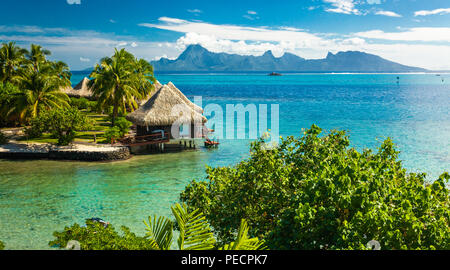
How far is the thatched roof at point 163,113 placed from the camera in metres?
25.3

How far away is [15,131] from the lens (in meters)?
27.6

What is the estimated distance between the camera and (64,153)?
22.3 meters

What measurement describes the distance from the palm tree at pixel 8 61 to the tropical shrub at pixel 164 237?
3456 cm

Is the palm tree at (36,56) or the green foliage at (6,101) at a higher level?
the palm tree at (36,56)

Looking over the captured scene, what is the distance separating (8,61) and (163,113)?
20.9m

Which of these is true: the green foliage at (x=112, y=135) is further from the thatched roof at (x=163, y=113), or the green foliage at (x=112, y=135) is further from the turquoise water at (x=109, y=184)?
the turquoise water at (x=109, y=184)

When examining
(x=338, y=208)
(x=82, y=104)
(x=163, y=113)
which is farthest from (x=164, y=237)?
(x=82, y=104)

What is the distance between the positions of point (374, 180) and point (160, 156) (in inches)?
778

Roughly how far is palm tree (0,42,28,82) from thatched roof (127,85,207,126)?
1768 cm

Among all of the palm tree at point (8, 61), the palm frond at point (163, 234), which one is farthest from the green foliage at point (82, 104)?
the palm frond at point (163, 234)

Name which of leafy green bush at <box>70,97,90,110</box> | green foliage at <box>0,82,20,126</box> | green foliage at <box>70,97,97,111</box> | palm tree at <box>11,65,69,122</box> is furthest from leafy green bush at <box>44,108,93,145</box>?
leafy green bush at <box>70,97,90,110</box>

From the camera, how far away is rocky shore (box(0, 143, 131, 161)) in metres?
22.1

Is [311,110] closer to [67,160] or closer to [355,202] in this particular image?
[67,160]
